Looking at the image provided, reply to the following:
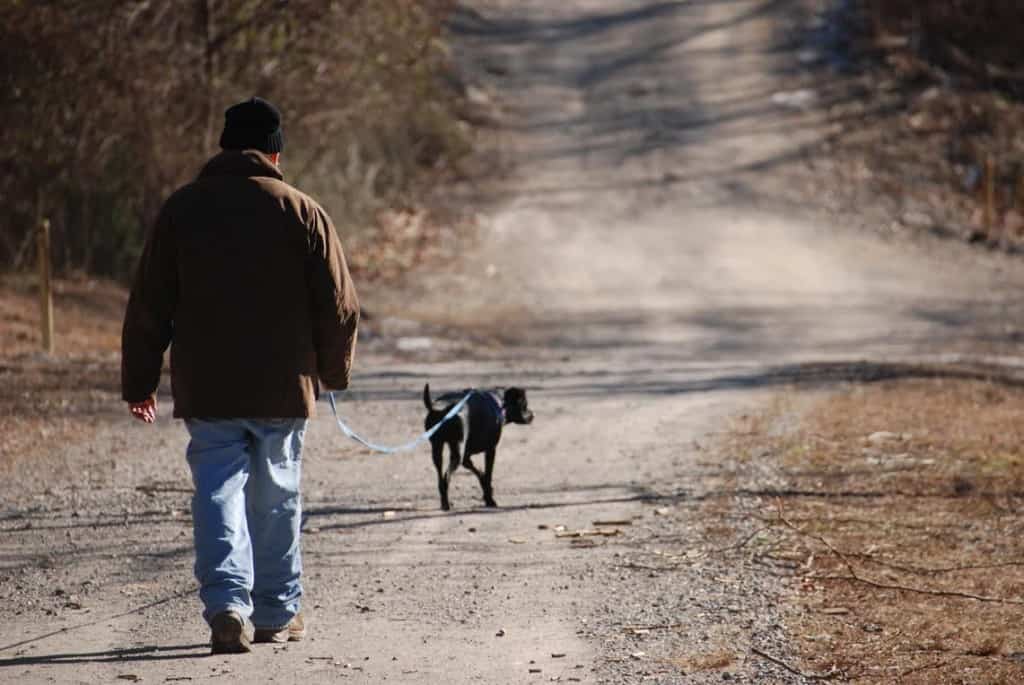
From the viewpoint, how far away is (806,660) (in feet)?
20.9

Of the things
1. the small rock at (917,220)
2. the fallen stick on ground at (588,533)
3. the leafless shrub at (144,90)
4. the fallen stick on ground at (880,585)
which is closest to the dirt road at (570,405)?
the fallen stick on ground at (588,533)

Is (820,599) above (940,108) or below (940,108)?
below

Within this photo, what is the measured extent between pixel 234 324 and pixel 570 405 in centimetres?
883

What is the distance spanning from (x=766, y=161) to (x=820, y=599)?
92.0 feet

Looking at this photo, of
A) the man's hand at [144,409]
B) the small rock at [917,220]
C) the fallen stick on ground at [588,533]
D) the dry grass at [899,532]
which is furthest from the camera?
the small rock at [917,220]

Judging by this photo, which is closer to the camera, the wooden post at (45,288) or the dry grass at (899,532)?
the dry grass at (899,532)

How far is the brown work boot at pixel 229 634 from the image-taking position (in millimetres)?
6184

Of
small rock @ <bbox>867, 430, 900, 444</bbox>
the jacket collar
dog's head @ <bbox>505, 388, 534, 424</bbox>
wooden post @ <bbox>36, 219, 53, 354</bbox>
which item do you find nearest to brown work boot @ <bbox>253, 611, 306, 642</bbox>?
the jacket collar

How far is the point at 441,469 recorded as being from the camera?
9352 mm

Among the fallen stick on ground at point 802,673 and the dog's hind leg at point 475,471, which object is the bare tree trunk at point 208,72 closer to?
the dog's hind leg at point 475,471

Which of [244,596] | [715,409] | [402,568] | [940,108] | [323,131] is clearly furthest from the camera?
[940,108]

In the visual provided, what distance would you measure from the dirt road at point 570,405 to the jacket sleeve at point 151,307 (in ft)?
3.60

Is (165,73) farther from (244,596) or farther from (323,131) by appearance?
(244,596)

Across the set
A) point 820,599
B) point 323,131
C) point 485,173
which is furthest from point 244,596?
point 485,173
